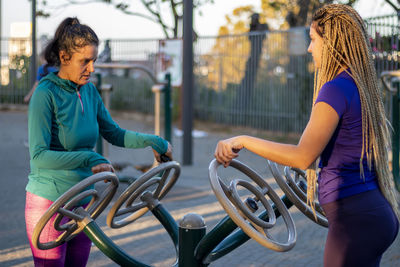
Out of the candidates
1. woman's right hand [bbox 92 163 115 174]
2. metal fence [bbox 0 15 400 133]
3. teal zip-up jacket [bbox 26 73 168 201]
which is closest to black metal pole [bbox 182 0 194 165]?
metal fence [bbox 0 15 400 133]

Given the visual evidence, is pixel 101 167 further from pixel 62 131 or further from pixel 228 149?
pixel 228 149

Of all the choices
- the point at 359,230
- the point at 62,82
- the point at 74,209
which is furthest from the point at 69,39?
the point at 359,230

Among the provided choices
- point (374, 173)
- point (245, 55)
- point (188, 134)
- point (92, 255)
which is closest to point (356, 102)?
point (374, 173)

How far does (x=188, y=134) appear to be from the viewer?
29.6 feet

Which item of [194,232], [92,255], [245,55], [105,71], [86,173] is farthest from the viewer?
[105,71]

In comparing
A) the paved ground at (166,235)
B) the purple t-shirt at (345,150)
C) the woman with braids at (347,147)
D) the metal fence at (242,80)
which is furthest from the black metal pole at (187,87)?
the purple t-shirt at (345,150)

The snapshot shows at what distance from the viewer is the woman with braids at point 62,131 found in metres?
2.60

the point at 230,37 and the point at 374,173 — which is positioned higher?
the point at 230,37

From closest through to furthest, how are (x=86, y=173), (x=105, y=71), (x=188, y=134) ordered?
1. (x=86, y=173)
2. (x=188, y=134)
3. (x=105, y=71)

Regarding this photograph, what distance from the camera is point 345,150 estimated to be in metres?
2.13

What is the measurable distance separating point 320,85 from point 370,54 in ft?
0.70

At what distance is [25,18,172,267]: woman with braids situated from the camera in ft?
8.54

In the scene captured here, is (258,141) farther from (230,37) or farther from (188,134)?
(230,37)

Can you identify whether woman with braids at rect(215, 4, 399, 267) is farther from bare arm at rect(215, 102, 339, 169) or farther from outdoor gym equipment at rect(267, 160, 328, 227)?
outdoor gym equipment at rect(267, 160, 328, 227)
